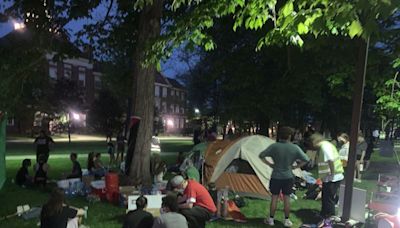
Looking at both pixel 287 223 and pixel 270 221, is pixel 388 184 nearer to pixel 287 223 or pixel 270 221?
pixel 287 223

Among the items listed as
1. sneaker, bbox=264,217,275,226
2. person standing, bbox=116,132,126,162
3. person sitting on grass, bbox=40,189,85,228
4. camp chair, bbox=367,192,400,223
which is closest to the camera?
person sitting on grass, bbox=40,189,85,228

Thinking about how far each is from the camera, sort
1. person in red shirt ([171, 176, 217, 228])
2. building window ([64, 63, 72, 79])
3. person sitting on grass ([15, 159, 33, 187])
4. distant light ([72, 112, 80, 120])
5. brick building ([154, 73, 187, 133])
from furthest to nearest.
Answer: brick building ([154, 73, 187, 133])
building window ([64, 63, 72, 79])
distant light ([72, 112, 80, 120])
person sitting on grass ([15, 159, 33, 187])
person in red shirt ([171, 176, 217, 228])

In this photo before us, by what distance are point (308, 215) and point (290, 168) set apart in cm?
190

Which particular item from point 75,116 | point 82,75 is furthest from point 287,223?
point 82,75

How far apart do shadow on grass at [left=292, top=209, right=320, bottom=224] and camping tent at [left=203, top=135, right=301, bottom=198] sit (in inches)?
63.1

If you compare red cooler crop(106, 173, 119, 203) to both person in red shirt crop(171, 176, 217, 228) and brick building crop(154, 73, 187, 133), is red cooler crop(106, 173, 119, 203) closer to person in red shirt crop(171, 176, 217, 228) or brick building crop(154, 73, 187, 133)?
person in red shirt crop(171, 176, 217, 228)

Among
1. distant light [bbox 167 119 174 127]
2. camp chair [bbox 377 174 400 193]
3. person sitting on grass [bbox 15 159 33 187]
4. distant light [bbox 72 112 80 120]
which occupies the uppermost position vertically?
camp chair [bbox 377 174 400 193]

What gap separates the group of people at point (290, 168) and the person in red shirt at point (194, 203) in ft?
5.78

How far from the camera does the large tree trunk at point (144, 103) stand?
1191cm

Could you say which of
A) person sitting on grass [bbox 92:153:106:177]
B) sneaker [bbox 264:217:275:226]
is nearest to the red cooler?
person sitting on grass [bbox 92:153:106:177]

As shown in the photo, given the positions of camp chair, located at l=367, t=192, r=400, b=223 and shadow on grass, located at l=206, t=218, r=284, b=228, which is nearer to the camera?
camp chair, located at l=367, t=192, r=400, b=223

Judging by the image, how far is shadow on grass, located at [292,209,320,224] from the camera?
30.5ft

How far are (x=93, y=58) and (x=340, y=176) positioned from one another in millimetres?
11782

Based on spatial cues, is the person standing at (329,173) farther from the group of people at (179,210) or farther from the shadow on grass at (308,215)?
the group of people at (179,210)
